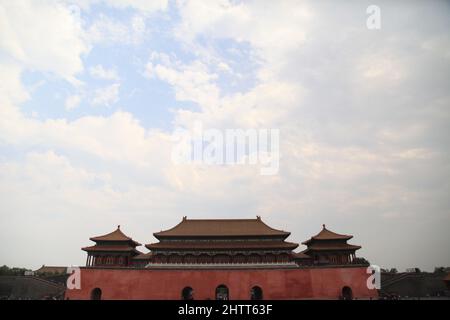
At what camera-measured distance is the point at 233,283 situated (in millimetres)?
30297

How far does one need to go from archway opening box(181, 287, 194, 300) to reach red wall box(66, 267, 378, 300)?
0.84m

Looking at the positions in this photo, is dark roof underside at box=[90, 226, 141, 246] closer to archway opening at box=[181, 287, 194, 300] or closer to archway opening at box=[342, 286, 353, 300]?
archway opening at box=[181, 287, 194, 300]

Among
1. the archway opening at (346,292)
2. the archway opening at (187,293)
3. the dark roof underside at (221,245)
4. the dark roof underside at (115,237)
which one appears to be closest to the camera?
the archway opening at (346,292)

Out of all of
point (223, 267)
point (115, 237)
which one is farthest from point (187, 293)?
point (115, 237)

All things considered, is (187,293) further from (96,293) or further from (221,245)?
(96,293)

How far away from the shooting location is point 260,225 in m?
36.1

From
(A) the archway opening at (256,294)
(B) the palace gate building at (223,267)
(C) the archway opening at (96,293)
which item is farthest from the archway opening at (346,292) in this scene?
(C) the archway opening at (96,293)

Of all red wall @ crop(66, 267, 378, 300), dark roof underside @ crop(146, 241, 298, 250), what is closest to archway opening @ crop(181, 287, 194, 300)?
red wall @ crop(66, 267, 378, 300)

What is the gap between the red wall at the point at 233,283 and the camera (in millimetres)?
29906

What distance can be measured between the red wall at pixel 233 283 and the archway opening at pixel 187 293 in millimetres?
838

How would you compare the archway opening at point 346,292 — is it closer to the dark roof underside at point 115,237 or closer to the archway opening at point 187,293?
the archway opening at point 187,293

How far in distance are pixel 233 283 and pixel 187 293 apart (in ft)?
18.1
